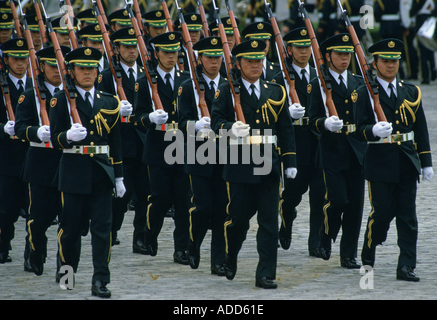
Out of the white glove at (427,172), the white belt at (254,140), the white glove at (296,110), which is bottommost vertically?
the white glove at (427,172)

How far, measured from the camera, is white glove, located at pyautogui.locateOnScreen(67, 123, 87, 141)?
8.94 m

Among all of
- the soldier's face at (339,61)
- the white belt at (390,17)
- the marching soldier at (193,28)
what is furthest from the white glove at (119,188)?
the white belt at (390,17)

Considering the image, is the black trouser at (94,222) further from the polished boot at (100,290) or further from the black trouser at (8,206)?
the black trouser at (8,206)

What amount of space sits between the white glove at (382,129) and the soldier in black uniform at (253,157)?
29.0 inches

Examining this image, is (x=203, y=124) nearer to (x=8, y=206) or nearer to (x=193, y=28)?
(x=8, y=206)

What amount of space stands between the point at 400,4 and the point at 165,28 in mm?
10024

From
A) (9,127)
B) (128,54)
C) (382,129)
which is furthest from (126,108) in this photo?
(382,129)

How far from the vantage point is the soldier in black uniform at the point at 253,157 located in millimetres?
9391

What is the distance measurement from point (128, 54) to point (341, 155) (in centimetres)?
293

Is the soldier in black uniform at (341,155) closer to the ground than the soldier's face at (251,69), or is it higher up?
closer to the ground

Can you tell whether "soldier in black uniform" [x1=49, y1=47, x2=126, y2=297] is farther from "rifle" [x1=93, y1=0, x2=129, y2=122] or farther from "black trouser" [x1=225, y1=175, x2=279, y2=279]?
"rifle" [x1=93, y1=0, x2=129, y2=122]

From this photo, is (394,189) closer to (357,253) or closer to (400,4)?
(357,253)

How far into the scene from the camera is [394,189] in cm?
973
